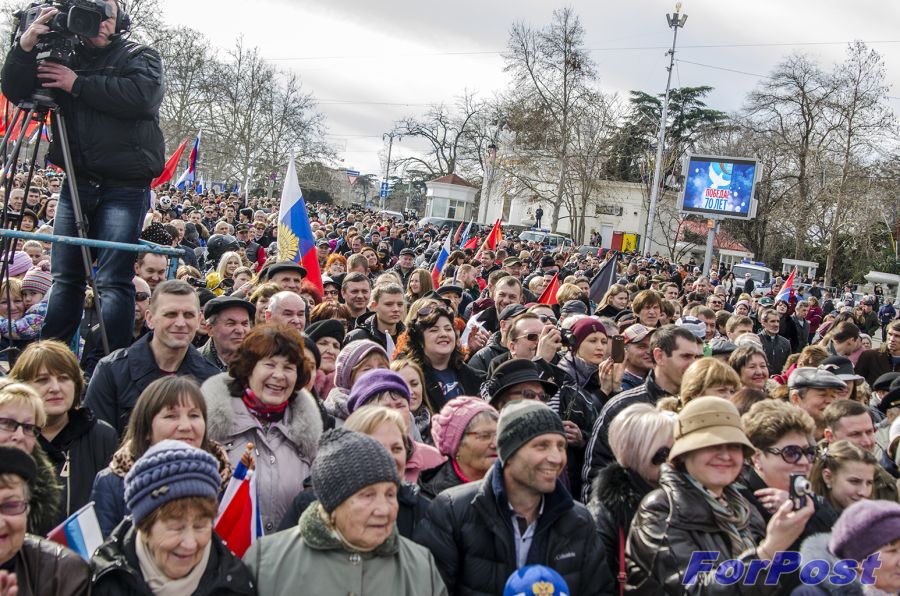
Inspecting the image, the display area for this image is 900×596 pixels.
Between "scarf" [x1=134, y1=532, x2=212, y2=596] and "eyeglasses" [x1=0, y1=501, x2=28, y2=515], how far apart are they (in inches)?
14.5

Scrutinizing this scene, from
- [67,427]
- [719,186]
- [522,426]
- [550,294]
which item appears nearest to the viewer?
[522,426]

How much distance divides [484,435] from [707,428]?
40.8 inches

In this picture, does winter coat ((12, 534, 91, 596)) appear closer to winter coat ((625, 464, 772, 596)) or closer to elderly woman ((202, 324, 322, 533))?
elderly woman ((202, 324, 322, 533))

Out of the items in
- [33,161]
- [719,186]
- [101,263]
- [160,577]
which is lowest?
[160,577]

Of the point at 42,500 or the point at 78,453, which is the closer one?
the point at 42,500

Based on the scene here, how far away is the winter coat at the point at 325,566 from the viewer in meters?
2.75

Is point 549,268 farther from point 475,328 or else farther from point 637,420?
point 637,420

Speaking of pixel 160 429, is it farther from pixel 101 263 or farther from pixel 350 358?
pixel 101 263

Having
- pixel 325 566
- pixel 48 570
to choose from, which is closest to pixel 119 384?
pixel 48 570

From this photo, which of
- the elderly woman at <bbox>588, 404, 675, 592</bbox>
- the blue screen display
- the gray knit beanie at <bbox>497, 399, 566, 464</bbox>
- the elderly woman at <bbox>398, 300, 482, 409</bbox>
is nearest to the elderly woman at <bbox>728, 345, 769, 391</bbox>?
the elderly woman at <bbox>398, 300, 482, 409</bbox>

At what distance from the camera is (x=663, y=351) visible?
5297mm

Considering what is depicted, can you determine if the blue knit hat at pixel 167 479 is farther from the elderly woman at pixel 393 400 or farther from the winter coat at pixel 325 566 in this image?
the elderly woman at pixel 393 400

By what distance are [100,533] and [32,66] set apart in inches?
97.3

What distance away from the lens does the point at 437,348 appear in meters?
5.61
